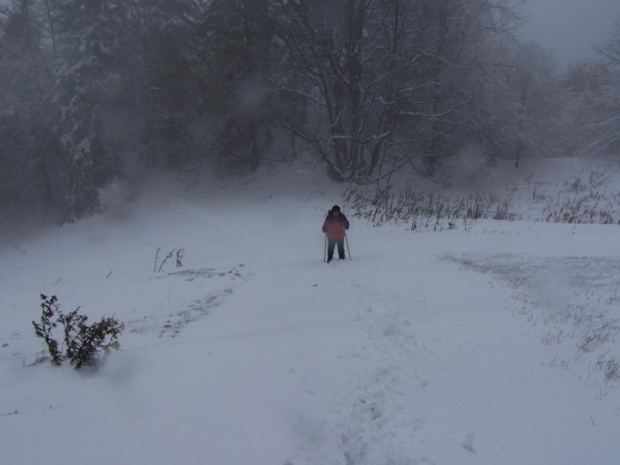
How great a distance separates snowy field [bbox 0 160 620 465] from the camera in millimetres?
3615

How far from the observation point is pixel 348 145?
83.8 ft

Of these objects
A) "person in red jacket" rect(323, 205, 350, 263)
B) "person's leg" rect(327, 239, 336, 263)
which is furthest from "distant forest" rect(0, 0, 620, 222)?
"person's leg" rect(327, 239, 336, 263)

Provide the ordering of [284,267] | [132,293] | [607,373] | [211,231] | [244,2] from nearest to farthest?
[607,373] → [132,293] → [284,267] → [211,231] → [244,2]

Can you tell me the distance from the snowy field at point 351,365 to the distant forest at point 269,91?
14303 millimetres

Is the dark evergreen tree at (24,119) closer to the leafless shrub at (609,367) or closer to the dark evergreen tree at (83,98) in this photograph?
the dark evergreen tree at (83,98)

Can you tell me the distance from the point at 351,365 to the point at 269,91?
2224 cm

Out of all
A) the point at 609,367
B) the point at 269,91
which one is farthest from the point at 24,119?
the point at 609,367

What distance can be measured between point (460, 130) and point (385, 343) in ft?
71.4

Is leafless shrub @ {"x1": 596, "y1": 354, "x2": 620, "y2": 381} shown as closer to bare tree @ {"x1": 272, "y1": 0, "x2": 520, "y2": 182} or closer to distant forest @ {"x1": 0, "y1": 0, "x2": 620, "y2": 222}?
distant forest @ {"x1": 0, "y1": 0, "x2": 620, "y2": 222}

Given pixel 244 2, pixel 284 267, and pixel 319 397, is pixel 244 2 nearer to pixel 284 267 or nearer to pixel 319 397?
pixel 284 267

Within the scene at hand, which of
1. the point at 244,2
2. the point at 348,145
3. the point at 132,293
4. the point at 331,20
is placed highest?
the point at 244,2

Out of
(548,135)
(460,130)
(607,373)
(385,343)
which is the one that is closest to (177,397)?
(385,343)

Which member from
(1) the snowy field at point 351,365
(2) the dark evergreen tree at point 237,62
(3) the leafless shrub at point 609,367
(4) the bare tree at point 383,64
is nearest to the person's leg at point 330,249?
(1) the snowy field at point 351,365

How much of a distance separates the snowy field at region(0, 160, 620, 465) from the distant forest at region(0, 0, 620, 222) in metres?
14.3
